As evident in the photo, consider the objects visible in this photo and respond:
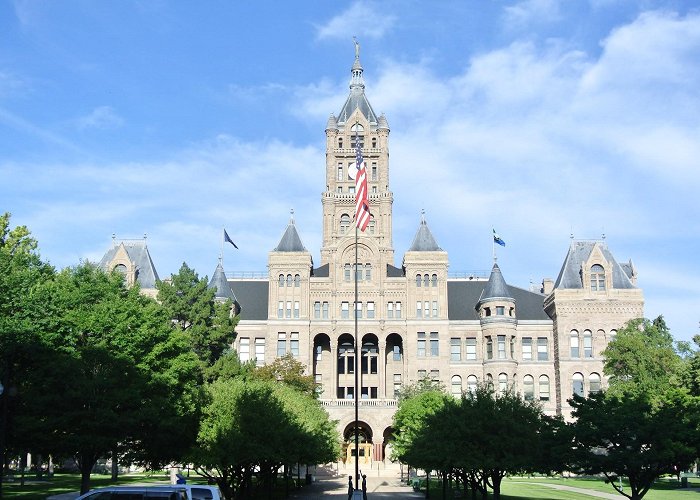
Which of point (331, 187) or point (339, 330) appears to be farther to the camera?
point (331, 187)

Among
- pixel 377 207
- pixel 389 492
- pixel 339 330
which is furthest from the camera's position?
pixel 377 207

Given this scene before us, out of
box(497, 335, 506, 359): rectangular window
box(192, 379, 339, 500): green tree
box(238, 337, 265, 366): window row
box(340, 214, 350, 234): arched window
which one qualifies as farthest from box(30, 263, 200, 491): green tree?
box(340, 214, 350, 234): arched window

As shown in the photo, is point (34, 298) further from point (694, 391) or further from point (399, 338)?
point (399, 338)

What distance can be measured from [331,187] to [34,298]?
194ft

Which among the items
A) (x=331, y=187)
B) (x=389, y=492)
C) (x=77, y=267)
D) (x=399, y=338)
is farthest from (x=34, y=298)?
(x=331, y=187)

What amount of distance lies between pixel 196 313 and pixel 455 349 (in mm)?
32500

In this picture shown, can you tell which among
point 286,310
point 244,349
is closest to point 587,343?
point 286,310

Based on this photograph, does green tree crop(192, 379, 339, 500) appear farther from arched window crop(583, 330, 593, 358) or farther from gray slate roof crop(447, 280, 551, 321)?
arched window crop(583, 330, 593, 358)

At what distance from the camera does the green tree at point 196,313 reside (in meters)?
66.6

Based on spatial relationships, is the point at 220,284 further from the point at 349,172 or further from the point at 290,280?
the point at 349,172

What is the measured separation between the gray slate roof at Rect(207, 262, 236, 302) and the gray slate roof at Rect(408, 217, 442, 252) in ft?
68.8

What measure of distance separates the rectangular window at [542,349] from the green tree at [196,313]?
3666 cm

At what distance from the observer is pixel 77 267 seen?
48375 millimetres

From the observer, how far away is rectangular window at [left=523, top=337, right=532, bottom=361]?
8719 centimetres
